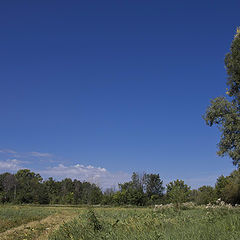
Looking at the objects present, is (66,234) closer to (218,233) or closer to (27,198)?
(218,233)

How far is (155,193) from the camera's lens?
64062mm

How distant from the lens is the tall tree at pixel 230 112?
2103cm

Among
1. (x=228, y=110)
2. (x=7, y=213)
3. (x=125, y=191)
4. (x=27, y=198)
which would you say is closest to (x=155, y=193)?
(x=125, y=191)

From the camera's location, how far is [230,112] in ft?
71.1

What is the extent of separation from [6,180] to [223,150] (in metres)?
78.5

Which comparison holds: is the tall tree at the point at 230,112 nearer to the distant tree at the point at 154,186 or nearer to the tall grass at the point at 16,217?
the tall grass at the point at 16,217

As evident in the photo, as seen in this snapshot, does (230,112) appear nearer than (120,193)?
Yes

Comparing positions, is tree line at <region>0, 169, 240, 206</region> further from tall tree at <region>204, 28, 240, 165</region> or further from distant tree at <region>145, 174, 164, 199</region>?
tall tree at <region>204, 28, 240, 165</region>

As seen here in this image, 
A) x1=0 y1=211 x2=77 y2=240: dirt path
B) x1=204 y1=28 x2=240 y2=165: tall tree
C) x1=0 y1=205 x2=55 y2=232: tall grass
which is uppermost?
x1=204 y1=28 x2=240 y2=165: tall tree

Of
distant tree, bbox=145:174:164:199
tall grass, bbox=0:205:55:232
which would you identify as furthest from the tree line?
tall grass, bbox=0:205:55:232

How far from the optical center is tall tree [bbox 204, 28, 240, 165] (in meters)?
21.0

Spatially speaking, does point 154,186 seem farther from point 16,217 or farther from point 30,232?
point 30,232

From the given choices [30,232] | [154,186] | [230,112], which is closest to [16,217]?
[30,232]

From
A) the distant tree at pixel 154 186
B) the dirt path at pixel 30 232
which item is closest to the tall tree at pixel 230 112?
the dirt path at pixel 30 232
